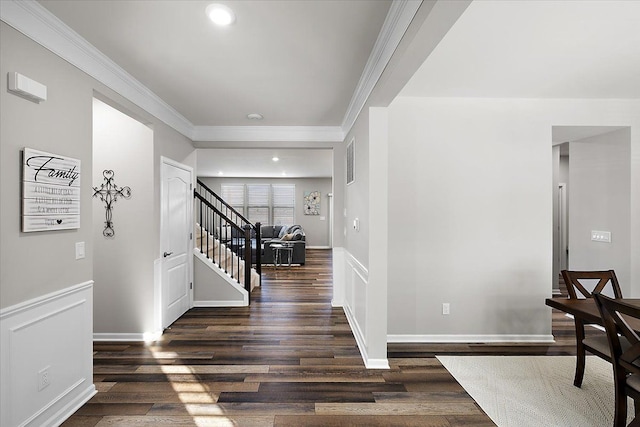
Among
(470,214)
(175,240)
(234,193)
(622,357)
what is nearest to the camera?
(622,357)

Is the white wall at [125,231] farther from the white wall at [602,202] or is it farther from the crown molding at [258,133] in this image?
the white wall at [602,202]

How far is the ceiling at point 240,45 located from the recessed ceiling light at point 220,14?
32mm

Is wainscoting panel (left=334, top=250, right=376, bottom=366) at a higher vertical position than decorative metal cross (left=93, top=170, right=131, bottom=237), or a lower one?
lower

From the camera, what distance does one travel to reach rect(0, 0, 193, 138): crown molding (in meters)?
1.82

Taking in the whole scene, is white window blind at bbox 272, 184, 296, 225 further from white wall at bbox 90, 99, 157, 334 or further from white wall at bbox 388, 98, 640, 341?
white wall at bbox 388, 98, 640, 341

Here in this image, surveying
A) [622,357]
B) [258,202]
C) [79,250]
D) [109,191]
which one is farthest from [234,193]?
[622,357]

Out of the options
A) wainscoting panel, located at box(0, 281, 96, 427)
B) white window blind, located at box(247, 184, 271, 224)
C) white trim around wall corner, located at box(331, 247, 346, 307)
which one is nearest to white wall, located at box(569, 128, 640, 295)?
white trim around wall corner, located at box(331, 247, 346, 307)

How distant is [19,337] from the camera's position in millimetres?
1842

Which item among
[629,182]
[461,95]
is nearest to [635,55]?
[461,95]

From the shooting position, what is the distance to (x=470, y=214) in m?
3.39

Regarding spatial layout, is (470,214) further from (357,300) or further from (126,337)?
(126,337)

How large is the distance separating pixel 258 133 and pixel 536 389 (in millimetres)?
4164

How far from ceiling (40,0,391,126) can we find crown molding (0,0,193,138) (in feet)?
0.20

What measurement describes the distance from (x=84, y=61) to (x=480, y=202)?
3738 millimetres
